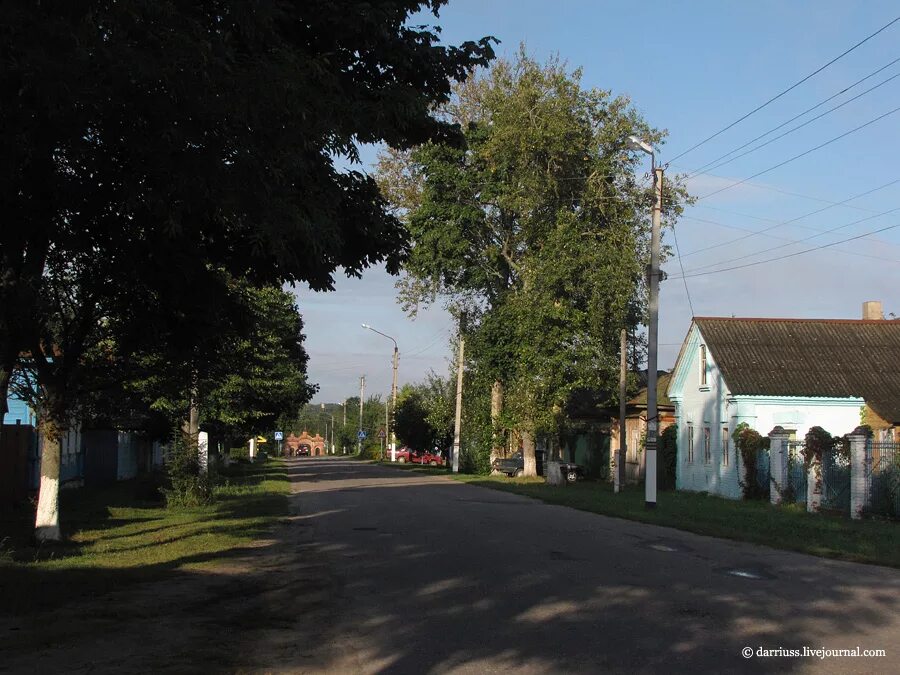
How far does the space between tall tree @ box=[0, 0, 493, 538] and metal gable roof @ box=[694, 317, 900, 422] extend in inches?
884

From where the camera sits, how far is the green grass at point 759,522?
15.4 meters

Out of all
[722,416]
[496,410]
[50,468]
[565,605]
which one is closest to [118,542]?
[50,468]

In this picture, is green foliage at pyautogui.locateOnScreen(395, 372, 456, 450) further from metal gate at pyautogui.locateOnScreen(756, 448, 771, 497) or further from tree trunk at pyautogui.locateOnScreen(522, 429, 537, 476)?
metal gate at pyautogui.locateOnScreen(756, 448, 771, 497)

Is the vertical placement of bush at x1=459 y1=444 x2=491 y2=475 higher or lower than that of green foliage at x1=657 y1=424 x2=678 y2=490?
lower

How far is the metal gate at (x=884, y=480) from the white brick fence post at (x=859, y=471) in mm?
52

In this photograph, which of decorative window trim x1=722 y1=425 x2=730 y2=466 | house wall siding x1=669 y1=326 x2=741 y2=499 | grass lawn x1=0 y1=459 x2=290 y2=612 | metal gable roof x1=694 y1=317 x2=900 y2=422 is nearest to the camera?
grass lawn x1=0 y1=459 x2=290 y2=612

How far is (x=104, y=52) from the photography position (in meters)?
7.54

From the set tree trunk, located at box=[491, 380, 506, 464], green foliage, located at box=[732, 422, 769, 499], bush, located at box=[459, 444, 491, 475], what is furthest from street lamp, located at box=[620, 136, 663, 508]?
bush, located at box=[459, 444, 491, 475]

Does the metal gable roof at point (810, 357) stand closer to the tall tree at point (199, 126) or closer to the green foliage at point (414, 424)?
the tall tree at point (199, 126)

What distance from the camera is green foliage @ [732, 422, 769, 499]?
28484 millimetres

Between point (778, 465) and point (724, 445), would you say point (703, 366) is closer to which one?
point (724, 445)

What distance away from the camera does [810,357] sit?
32.8 metres

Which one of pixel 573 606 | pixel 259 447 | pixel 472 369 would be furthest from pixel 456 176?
pixel 259 447

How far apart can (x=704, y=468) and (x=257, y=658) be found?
28.5 metres
